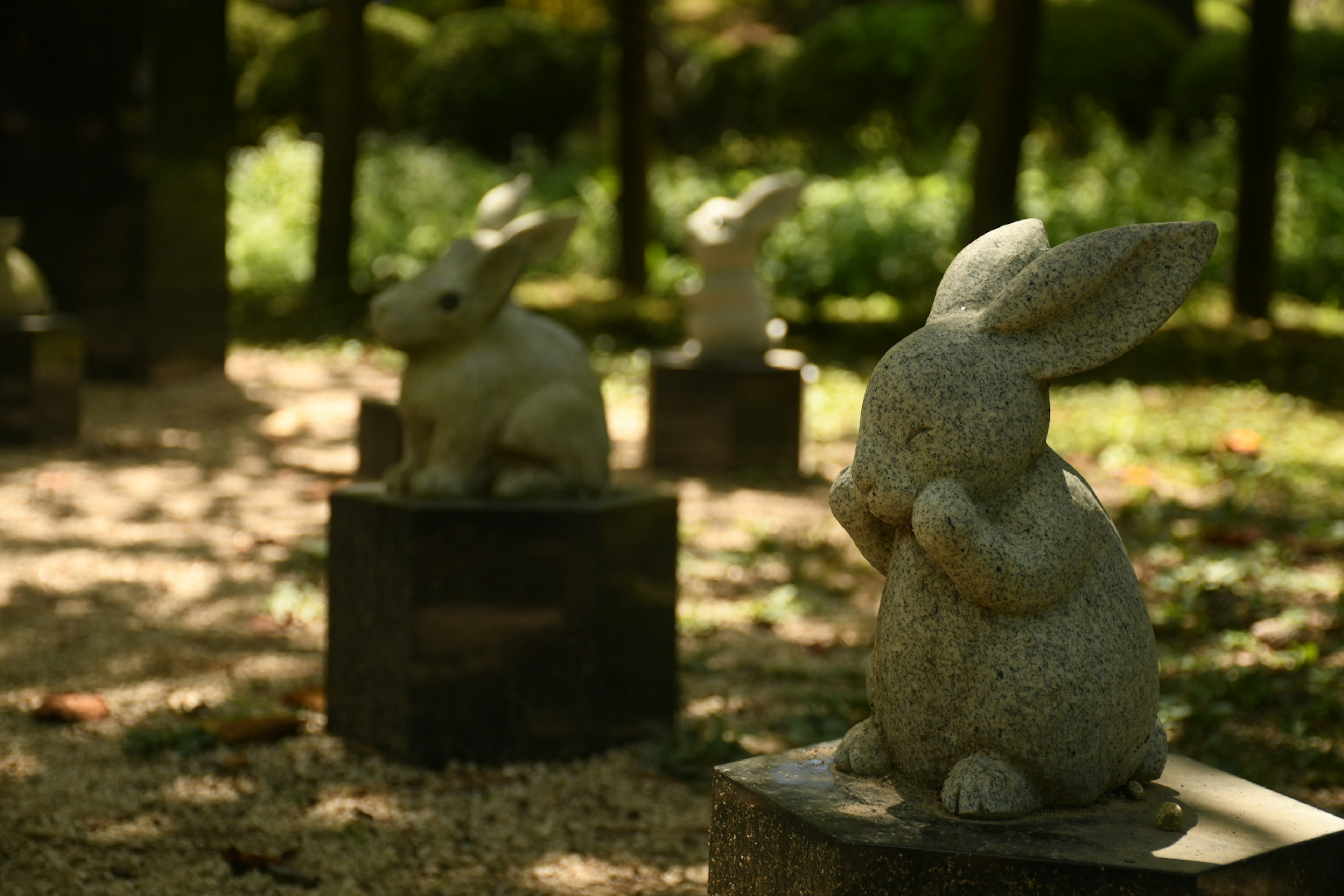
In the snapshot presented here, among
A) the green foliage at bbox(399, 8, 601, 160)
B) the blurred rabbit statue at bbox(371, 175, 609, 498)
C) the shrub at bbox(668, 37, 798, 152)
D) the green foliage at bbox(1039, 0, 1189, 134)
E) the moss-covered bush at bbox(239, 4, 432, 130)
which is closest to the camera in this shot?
the blurred rabbit statue at bbox(371, 175, 609, 498)

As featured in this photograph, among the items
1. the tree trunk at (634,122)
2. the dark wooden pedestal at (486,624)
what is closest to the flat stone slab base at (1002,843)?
the dark wooden pedestal at (486,624)

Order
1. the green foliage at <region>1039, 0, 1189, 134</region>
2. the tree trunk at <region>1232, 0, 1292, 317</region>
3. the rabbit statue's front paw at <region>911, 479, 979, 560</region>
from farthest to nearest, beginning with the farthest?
the green foliage at <region>1039, 0, 1189, 134</region>, the tree trunk at <region>1232, 0, 1292, 317</region>, the rabbit statue's front paw at <region>911, 479, 979, 560</region>

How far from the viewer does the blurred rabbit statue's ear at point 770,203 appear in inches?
311

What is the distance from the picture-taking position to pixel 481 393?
165 inches

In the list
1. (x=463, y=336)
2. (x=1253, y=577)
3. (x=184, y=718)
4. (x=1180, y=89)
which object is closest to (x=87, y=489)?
(x=184, y=718)

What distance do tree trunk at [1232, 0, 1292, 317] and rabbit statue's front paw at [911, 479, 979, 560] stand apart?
1077 cm

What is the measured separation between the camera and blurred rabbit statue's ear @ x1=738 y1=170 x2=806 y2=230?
791 centimetres

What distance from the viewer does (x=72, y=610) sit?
552 centimetres

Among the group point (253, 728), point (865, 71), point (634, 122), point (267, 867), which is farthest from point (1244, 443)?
point (865, 71)

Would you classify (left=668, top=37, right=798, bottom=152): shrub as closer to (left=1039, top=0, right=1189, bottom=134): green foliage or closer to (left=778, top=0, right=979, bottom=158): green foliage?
(left=778, top=0, right=979, bottom=158): green foliage

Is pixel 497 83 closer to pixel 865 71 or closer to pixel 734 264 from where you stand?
pixel 865 71

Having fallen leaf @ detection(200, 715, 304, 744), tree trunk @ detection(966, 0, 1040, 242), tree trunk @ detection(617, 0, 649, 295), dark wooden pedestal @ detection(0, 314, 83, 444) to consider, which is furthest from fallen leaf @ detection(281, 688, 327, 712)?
tree trunk @ detection(617, 0, 649, 295)

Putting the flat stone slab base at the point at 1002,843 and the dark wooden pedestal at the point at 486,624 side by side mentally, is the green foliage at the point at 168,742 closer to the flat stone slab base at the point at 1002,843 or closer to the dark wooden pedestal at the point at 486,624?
the dark wooden pedestal at the point at 486,624

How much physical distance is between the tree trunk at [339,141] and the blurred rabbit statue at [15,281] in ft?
17.8
